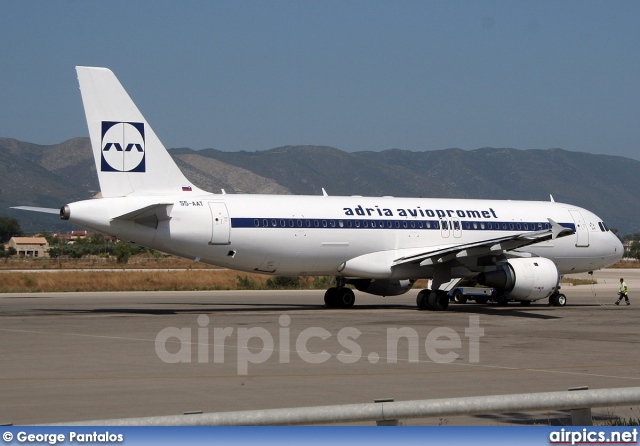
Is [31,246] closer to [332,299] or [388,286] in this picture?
[332,299]

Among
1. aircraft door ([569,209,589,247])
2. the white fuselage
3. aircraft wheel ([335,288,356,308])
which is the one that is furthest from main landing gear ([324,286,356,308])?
aircraft door ([569,209,589,247])

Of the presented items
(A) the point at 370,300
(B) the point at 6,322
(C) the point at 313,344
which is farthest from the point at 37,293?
(C) the point at 313,344

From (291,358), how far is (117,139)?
1320cm

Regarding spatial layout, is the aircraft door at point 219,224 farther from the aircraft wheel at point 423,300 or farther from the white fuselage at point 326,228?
the aircraft wheel at point 423,300

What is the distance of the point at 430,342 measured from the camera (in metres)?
19.7

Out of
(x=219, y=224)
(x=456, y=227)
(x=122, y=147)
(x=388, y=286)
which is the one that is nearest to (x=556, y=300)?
(x=456, y=227)

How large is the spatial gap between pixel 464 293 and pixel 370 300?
4.58m

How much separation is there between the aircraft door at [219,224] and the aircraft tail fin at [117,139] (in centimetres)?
164

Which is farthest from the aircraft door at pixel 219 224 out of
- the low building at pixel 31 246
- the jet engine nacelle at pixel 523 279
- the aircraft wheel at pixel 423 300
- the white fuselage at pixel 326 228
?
the low building at pixel 31 246

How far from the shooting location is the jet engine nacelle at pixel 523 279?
2922cm

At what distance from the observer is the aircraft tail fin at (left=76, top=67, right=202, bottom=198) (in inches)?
1072

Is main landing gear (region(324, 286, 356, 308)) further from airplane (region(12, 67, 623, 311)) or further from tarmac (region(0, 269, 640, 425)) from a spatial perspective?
tarmac (region(0, 269, 640, 425))

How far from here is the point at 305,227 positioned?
1168 inches

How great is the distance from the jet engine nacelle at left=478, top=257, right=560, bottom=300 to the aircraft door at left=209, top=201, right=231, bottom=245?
837 centimetres
